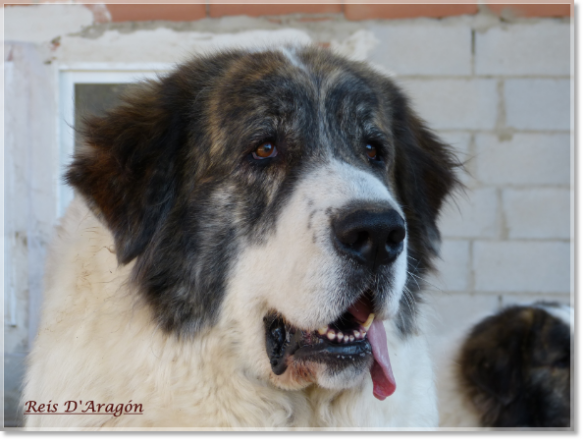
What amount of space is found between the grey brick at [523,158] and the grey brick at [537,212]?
85 mm

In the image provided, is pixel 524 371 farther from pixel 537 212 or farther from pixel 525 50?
pixel 525 50

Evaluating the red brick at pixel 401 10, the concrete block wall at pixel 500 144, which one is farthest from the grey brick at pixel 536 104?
the red brick at pixel 401 10

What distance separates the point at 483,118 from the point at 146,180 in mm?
2933

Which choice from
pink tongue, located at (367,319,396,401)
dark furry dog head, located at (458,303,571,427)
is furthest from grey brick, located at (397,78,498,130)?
pink tongue, located at (367,319,396,401)

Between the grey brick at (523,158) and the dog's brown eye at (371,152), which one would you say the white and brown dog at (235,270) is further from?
the grey brick at (523,158)

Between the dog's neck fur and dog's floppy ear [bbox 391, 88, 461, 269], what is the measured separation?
553 mm

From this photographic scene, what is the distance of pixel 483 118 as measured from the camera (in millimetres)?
4328

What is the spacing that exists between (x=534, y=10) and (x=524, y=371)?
2443mm

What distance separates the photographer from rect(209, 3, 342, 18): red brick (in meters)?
4.18

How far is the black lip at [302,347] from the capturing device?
1.85 meters

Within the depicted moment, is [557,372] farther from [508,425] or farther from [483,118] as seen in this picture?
[483,118]

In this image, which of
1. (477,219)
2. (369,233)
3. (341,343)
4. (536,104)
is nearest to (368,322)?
(341,343)

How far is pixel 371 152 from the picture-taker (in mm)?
2256

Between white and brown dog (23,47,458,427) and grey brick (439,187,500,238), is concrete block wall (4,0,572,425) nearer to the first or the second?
grey brick (439,187,500,238)
